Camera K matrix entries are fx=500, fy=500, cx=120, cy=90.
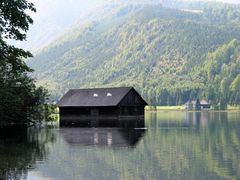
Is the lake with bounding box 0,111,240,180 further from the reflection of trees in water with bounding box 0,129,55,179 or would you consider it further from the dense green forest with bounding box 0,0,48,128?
the dense green forest with bounding box 0,0,48,128

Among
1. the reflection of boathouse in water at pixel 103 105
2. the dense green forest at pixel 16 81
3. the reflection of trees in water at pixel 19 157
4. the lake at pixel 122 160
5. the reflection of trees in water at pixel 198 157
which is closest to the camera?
the dense green forest at pixel 16 81

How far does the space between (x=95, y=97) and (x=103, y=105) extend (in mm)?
4678

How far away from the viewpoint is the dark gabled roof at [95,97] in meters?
98.7

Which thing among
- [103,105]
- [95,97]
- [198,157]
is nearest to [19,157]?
[198,157]

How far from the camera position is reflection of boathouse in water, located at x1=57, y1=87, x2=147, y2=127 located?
98062 mm

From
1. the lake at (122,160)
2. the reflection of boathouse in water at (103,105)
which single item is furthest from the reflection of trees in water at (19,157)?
the reflection of boathouse in water at (103,105)

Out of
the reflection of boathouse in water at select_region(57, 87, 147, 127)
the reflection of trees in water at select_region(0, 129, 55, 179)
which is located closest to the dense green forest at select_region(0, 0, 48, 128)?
the reflection of trees in water at select_region(0, 129, 55, 179)

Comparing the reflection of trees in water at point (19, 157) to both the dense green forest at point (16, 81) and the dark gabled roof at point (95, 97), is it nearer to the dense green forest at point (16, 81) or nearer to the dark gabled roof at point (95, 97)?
the dense green forest at point (16, 81)

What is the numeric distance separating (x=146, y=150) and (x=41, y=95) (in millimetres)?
28304

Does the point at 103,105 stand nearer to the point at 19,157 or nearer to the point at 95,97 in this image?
the point at 95,97

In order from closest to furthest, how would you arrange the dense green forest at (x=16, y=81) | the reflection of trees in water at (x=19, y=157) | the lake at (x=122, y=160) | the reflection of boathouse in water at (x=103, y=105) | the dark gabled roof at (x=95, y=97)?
the dense green forest at (x=16, y=81), the lake at (x=122, y=160), the reflection of trees in water at (x=19, y=157), the reflection of boathouse in water at (x=103, y=105), the dark gabled roof at (x=95, y=97)

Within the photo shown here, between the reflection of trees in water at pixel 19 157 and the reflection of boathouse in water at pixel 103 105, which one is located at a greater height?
the reflection of boathouse in water at pixel 103 105

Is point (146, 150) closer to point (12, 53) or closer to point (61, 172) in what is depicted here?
point (61, 172)

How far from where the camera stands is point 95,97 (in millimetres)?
102000
